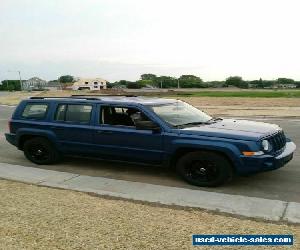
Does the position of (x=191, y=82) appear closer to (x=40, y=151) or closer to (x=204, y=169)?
(x=40, y=151)

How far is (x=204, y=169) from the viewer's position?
6.31 metres

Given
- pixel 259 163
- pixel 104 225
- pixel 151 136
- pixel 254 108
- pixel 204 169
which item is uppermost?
pixel 151 136

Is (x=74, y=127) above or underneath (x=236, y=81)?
above

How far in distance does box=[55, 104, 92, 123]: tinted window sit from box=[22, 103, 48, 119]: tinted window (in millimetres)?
352

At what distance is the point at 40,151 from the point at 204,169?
348 centimetres

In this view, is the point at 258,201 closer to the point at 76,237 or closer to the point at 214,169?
the point at 214,169

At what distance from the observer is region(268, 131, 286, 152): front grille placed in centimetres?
622

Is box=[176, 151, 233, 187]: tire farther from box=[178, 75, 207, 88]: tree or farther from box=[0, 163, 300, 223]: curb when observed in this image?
box=[178, 75, 207, 88]: tree

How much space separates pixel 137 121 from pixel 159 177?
1058 mm

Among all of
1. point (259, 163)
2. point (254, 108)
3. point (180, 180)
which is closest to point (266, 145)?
point (259, 163)

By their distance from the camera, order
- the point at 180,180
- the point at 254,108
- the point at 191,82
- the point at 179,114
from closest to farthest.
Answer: the point at 180,180 → the point at 179,114 → the point at 254,108 → the point at 191,82

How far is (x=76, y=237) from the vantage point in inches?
161

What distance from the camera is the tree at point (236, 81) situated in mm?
123575

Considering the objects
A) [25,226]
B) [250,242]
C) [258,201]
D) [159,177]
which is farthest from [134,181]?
[250,242]
